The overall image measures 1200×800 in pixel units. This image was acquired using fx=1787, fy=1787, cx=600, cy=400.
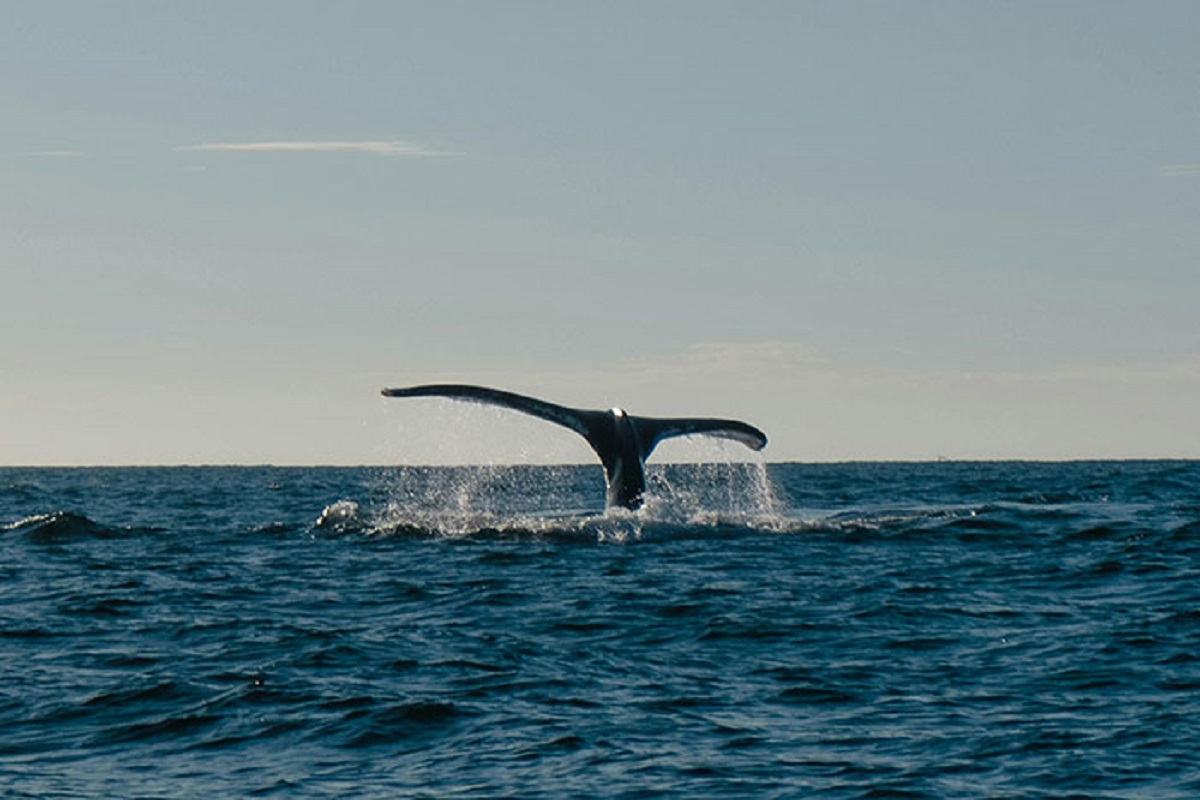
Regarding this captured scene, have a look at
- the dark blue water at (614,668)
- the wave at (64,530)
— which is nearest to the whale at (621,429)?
the dark blue water at (614,668)

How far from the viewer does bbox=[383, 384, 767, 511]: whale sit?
1004 inches

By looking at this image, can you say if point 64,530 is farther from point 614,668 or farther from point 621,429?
point 614,668

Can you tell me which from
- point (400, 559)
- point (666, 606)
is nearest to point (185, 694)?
point (666, 606)

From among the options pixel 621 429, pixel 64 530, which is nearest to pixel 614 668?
pixel 621 429

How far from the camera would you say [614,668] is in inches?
583

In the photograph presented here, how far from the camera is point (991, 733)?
11.9 meters

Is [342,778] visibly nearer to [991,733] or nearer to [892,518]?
[991,733]

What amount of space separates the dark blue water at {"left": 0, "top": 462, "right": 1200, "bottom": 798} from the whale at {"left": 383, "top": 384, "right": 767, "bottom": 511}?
0.97 metres

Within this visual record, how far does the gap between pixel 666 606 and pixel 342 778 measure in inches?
311

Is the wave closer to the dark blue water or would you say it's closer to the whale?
the dark blue water

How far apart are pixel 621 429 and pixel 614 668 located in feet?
39.6

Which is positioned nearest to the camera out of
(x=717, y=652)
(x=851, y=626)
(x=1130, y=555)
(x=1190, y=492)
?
(x=717, y=652)

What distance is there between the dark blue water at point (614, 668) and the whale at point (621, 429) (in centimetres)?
97

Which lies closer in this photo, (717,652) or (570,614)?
(717,652)
